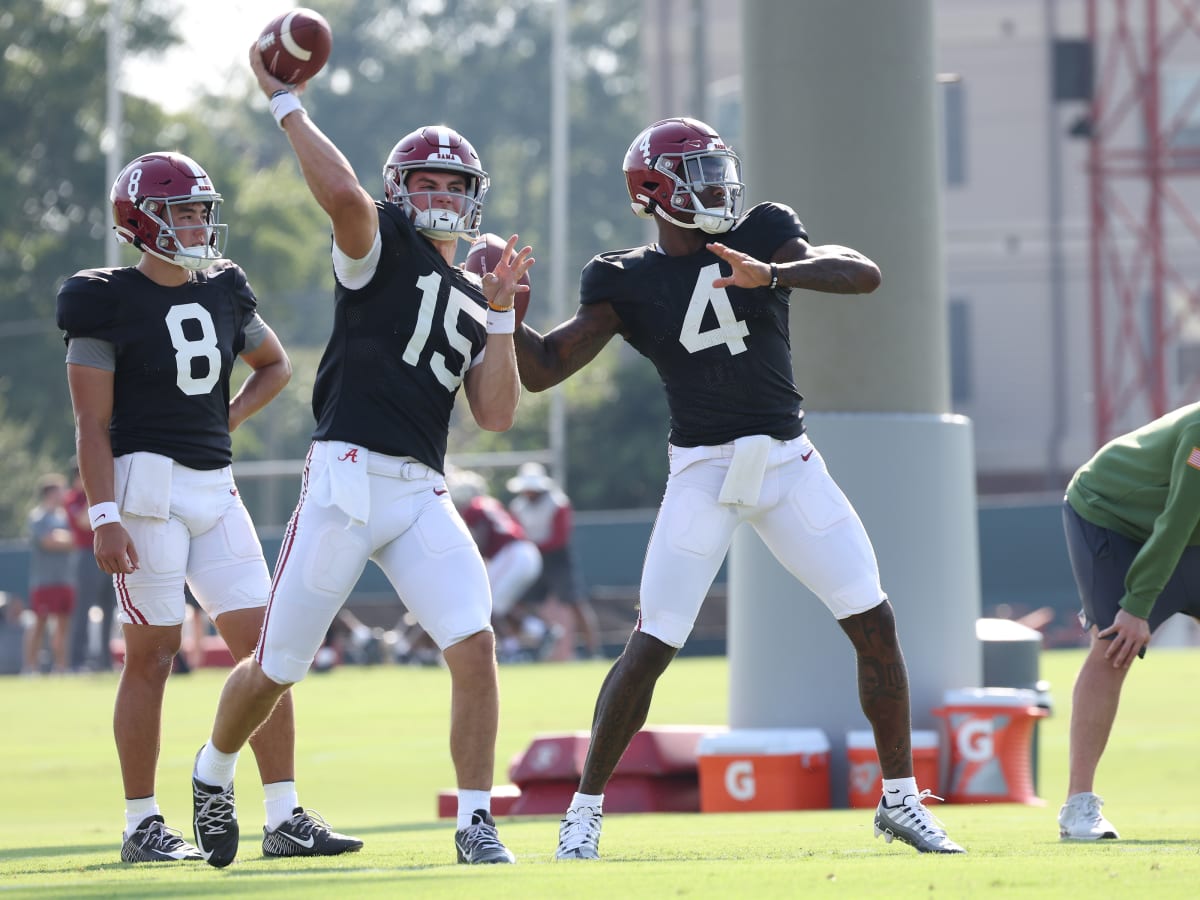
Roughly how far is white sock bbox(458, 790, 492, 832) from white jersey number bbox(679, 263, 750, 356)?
57.8 inches

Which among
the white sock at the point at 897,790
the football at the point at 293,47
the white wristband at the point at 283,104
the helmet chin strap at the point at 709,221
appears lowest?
the white sock at the point at 897,790

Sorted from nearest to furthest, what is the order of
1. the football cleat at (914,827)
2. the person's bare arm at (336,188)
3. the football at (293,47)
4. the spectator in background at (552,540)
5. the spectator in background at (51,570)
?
the person's bare arm at (336,188), the football at (293,47), the football cleat at (914,827), the spectator in background at (51,570), the spectator in background at (552,540)

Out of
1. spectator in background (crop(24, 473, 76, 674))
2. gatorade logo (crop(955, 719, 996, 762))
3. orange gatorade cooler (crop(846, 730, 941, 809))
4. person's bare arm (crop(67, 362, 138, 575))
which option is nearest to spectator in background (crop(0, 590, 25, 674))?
spectator in background (crop(24, 473, 76, 674))

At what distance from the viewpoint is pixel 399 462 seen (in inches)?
229

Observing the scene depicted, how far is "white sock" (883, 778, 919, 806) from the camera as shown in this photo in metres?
6.04

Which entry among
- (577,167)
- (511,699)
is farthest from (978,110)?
(511,699)

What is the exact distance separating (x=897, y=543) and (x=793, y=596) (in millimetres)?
538

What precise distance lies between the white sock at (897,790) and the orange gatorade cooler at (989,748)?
3067 mm

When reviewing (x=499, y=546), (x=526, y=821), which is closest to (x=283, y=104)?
(x=526, y=821)

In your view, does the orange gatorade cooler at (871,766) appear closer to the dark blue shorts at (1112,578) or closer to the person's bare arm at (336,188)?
the dark blue shorts at (1112,578)

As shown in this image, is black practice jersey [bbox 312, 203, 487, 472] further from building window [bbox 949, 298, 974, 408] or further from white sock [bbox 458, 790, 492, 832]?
building window [bbox 949, 298, 974, 408]

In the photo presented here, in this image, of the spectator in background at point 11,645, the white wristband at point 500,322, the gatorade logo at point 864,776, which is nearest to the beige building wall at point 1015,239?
the spectator in background at point 11,645

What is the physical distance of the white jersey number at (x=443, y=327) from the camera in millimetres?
5867

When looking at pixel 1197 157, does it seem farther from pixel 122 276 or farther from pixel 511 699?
pixel 122 276
